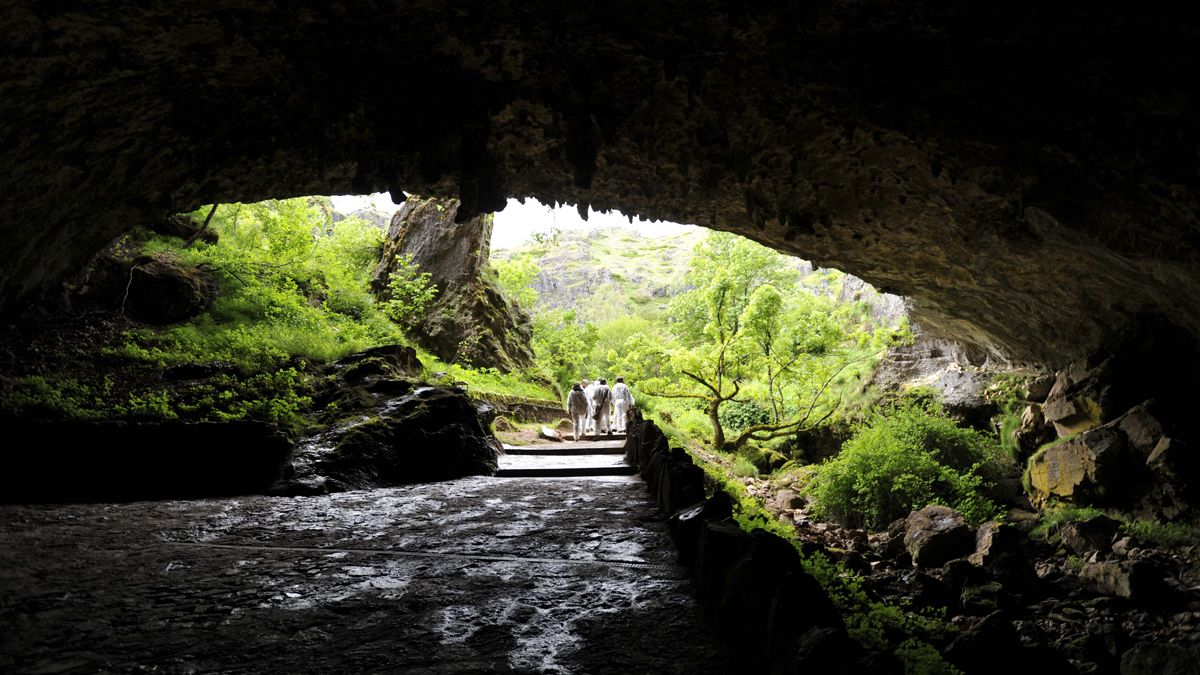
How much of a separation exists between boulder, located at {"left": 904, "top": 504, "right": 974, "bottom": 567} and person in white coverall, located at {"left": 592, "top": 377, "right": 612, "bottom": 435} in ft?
23.6

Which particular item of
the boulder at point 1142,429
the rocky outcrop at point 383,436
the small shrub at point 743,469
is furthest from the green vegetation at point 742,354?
the rocky outcrop at point 383,436

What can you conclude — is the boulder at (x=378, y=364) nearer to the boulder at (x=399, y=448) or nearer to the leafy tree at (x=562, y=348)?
the boulder at (x=399, y=448)

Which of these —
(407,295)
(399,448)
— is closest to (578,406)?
(399,448)

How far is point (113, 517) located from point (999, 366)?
635 inches

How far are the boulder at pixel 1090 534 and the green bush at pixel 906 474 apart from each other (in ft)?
4.89

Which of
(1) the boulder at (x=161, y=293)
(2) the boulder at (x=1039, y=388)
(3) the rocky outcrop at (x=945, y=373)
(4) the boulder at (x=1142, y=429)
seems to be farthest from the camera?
(3) the rocky outcrop at (x=945, y=373)

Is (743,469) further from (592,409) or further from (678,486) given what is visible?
(678,486)

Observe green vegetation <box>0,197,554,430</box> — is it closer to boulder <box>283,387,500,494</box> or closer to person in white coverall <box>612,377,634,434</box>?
boulder <box>283,387,500,494</box>

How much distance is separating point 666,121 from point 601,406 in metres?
8.29

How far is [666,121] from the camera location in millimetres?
6895

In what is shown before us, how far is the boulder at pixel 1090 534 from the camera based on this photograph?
7.91 metres

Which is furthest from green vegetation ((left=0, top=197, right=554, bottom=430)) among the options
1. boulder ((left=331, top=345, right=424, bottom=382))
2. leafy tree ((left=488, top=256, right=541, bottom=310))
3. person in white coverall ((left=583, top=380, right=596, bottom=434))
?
leafy tree ((left=488, top=256, right=541, bottom=310))

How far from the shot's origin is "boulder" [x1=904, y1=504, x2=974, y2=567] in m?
7.58

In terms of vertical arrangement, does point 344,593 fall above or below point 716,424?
above
